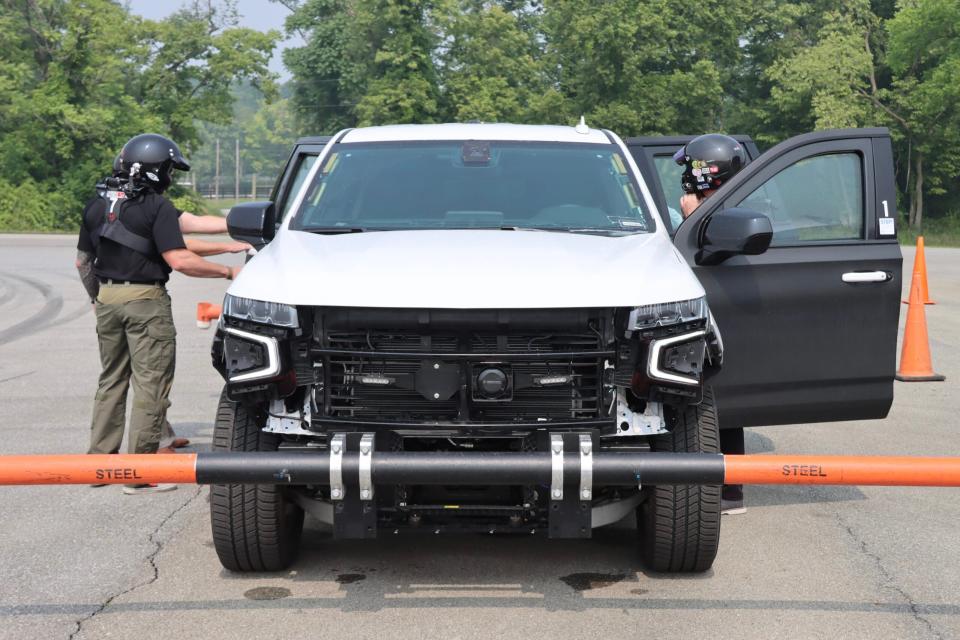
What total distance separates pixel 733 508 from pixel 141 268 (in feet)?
11.0

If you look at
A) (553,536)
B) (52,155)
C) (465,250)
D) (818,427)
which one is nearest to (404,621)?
(553,536)

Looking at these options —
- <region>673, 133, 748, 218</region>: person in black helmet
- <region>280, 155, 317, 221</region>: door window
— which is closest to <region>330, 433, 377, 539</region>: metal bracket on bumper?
<region>673, 133, 748, 218</region>: person in black helmet

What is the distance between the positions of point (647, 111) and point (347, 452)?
6366cm

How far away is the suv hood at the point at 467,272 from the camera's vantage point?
4.77 meters

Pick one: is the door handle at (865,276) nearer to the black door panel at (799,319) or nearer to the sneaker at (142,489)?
the black door panel at (799,319)

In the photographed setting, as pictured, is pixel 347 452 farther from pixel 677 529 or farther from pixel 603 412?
pixel 677 529

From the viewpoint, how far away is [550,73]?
261 ft

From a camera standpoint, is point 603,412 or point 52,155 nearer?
point 603,412

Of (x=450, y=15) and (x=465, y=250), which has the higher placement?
(x=450, y=15)

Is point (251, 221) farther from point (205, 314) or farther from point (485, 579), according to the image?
point (485, 579)

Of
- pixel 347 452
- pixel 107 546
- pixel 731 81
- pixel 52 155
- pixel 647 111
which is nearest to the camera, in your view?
pixel 347 452

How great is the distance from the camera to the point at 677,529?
17.3 feet

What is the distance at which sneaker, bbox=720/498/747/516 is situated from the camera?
670cm

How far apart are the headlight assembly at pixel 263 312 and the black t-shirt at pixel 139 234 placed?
1991 millimetres
